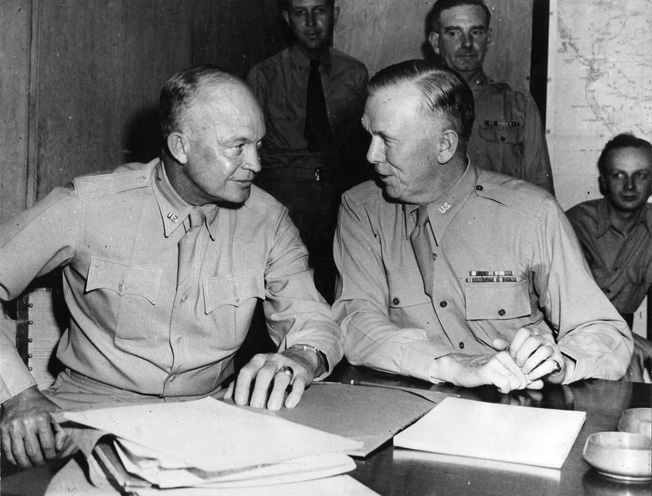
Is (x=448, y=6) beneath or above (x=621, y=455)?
above

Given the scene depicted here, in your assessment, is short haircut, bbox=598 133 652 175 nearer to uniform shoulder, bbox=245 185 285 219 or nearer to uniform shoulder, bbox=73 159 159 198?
uniform shoulder, bbox=245 185 285 219

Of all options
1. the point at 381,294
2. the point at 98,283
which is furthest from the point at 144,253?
the point at 381,294

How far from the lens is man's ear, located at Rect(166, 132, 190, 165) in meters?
2.08

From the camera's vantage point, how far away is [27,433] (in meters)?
1.45

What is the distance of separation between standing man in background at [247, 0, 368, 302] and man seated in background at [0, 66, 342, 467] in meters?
1.88

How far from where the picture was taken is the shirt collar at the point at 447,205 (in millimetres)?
2279

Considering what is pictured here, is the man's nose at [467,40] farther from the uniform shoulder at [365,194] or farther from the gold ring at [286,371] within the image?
the gold ring at [286,371]

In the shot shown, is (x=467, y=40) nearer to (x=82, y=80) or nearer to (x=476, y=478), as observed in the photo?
(x=82, y=80)

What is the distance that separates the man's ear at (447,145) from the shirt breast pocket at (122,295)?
0.96 metres

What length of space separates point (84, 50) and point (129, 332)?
136 centimetres

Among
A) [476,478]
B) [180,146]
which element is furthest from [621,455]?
[180,146]

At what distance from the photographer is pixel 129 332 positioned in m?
1.98

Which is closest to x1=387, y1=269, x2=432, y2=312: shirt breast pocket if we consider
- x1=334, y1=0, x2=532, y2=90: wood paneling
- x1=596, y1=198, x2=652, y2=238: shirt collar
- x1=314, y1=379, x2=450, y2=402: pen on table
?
x1=314, y1=379, x2=450, y2=402: pen on table

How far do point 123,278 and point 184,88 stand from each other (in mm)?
575
